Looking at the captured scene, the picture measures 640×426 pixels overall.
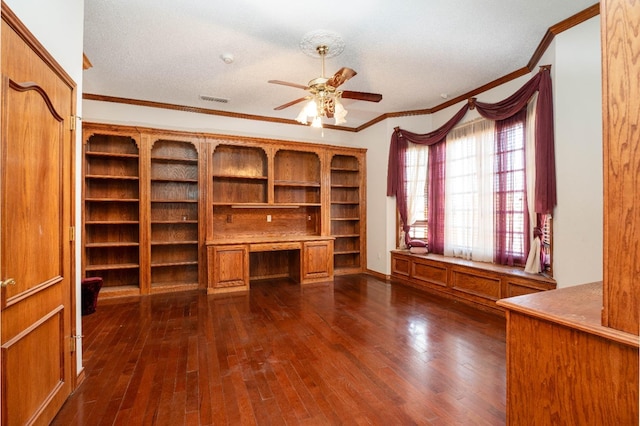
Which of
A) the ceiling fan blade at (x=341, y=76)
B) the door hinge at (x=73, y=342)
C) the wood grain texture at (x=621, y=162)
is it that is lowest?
the door hinge at (x=73, y=342)

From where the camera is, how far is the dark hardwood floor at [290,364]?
1.91 metres

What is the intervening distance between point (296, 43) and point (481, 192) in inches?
124

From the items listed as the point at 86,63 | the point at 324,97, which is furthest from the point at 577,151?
the point at 86,63

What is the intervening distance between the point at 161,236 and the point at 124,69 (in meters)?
2.51

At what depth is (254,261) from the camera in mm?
5551

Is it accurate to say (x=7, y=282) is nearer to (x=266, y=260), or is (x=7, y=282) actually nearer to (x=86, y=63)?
(x=86, y=63)

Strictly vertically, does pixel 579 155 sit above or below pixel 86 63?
below

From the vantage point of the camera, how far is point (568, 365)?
1.20 meters

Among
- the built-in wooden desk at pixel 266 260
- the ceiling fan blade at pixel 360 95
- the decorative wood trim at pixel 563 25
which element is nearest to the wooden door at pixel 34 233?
the ceiling fan blade at pixel 360 95

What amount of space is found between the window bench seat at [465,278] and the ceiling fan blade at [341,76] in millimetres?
2688

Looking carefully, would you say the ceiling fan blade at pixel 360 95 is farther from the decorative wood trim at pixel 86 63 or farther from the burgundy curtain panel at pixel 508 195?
the decorative wood trim at pixel 86 63

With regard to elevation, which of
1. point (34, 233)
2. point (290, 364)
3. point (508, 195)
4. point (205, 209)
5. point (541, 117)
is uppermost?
point (541, 117)

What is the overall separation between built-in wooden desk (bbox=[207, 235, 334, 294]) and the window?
1.72m

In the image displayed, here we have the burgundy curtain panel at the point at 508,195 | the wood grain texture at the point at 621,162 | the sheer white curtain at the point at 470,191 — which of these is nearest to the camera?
the wood grain texture at the point at 621,162
